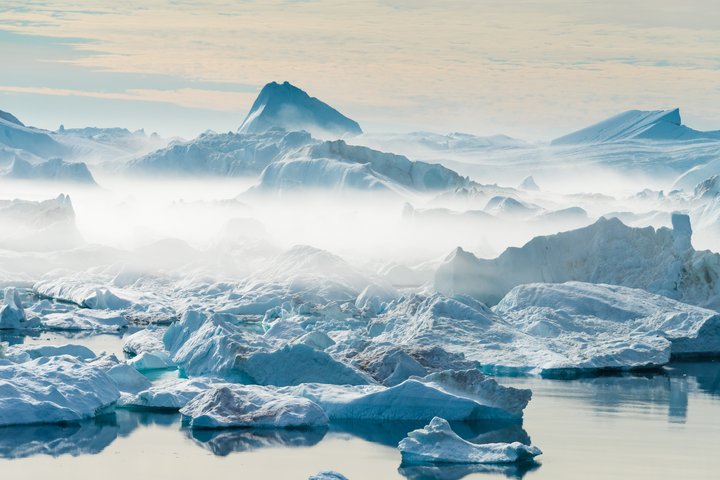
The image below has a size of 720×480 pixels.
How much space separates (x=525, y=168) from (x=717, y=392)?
103 metres

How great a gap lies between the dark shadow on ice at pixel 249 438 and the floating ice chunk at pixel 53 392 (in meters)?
2.27

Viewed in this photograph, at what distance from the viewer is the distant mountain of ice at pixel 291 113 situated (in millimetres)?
118125

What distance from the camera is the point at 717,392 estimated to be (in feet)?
94.2

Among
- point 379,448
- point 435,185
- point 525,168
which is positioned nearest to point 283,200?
point 435,185

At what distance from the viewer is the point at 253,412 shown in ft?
73.5

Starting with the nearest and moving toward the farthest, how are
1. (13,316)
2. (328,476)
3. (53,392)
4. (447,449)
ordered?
(328,476), (447,449), (53,392), (13,316)

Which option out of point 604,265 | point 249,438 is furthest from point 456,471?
point 604,265

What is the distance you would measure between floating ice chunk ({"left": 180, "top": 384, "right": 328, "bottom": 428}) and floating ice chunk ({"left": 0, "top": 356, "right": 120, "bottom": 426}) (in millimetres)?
1944

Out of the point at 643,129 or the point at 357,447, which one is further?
the point at 643,129

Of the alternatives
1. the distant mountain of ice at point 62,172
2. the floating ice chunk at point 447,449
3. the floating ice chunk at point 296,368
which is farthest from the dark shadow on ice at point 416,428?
the distant mountain of ice at point 62,172

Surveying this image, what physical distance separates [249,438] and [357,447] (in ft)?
6.70

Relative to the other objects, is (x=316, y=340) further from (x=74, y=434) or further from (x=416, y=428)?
(x=74, y=434)

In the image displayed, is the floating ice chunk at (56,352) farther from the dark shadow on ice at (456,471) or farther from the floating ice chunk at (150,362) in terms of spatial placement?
the dark shadow on ice at (456,471)

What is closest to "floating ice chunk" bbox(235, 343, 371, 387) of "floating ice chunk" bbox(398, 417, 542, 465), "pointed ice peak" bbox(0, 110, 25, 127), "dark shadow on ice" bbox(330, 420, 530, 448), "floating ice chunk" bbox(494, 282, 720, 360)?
"dark shadow on ice" bbox(330, 420, 530, 448)
